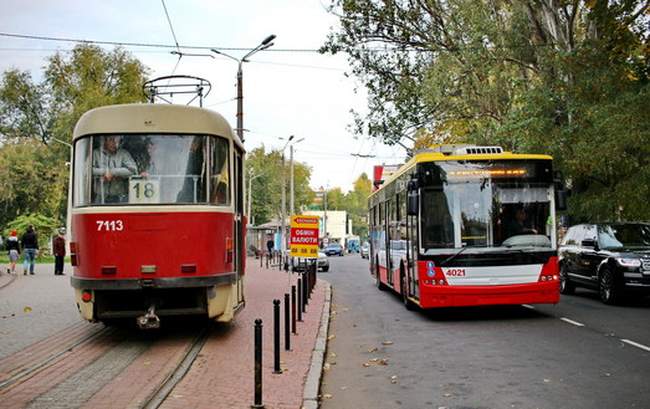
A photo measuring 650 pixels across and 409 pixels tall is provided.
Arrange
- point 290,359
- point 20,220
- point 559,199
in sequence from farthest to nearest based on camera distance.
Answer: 1. point 20,220
2. point 559,199
3. point 290,359

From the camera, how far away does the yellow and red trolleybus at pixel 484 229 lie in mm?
12969

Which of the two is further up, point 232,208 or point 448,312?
point 232,208

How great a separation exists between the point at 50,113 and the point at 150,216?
61.5 meters

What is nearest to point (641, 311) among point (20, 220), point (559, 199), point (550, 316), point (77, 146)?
point (550, 316)

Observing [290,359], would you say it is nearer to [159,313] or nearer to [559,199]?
[159,313]

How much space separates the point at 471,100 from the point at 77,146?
17.4 meters

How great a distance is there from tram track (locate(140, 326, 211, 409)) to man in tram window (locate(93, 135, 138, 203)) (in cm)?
243

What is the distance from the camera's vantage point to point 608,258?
15.9 meters

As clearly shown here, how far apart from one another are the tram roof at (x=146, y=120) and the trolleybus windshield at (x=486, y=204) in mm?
4547

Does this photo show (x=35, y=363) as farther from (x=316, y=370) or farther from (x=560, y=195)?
(x=560, y=195)

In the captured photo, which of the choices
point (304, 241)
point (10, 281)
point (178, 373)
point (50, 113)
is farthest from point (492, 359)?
point (50, 113)

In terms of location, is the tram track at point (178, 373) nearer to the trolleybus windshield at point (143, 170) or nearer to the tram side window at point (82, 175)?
the trolleybus windshield at point (143, 170)

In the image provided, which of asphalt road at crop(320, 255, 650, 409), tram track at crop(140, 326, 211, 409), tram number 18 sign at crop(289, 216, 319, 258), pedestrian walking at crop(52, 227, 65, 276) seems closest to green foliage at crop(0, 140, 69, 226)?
pedestrian walking at crop(52, 227, 65, 276)

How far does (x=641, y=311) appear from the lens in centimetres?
1462
